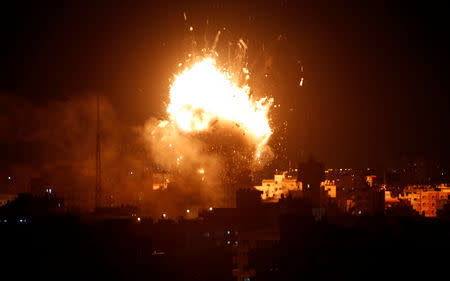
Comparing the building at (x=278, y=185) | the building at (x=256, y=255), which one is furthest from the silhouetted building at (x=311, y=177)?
the building at (x=256, y=255)

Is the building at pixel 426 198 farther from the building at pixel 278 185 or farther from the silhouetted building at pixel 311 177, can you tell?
the silhouetted building at pixel 311 177

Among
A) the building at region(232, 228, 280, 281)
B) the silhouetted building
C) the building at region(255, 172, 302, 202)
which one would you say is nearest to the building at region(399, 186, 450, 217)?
the building at region(255, 172, 302, 202)

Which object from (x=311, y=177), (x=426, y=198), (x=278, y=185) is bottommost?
(x=426, y=198)

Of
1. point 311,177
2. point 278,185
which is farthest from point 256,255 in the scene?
point 278,185

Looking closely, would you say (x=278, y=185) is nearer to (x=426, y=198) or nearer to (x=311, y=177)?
(x=311, y=177)

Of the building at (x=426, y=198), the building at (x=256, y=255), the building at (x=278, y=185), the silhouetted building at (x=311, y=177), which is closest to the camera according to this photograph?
the building at (x=256, y=255)

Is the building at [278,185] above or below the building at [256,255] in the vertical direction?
above

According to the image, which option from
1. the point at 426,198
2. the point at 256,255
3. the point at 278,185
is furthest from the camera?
the point at 426,198

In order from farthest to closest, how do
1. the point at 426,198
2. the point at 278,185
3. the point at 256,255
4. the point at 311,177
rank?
the point at 426,198 < the point at 278,185 < the point at 311,177 < the point at 256,255

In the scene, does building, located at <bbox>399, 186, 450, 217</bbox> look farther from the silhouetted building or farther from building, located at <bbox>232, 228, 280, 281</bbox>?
building, located at <bbox>232, 228, 280, 281</bbox>

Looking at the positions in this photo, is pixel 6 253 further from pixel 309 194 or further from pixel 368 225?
pixel 309 194

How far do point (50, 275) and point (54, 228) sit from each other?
11.8 ft

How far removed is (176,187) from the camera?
38875 millimetres

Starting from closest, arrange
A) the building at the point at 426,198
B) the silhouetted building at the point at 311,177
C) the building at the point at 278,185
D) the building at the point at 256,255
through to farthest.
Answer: the building at the point at 256,255
the silhouetted building at the point at 311,177
the building at the point at 278,185
the building at the point at 426,198
